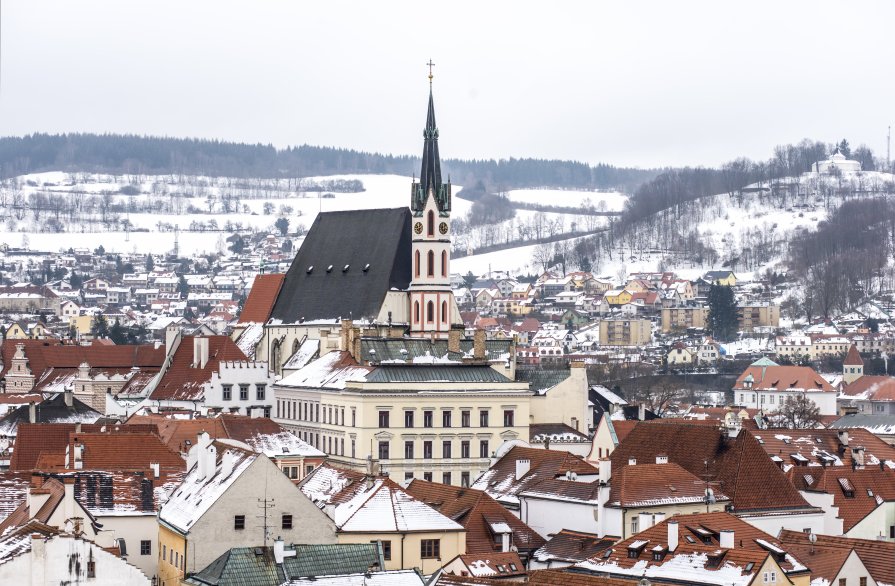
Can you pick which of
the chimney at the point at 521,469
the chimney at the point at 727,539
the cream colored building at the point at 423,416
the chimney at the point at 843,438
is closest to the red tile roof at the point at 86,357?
the cream colored building at the point at 423,416

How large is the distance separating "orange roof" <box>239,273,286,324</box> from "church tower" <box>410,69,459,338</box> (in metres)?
13.9

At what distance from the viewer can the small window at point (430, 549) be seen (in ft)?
189

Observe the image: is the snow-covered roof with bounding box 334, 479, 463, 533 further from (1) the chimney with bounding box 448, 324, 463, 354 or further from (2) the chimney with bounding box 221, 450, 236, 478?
(1) the chimney with bounding box 448, 324, 463, 354

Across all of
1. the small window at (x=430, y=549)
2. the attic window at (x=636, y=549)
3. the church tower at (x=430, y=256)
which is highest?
the church tower at (x=430, y=256)

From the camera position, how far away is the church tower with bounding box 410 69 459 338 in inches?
4038

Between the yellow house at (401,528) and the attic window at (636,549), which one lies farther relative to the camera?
the yellow house at (401,528)

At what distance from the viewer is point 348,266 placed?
10912 centimetres

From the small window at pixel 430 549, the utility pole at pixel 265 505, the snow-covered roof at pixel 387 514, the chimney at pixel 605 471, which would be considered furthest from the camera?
the chimney at pixel 605 471

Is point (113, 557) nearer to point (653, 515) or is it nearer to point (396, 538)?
point (396, 538)

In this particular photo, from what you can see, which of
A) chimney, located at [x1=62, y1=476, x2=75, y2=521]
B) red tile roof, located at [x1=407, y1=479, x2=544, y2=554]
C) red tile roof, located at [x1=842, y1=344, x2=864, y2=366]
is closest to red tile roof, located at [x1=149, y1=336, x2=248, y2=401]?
red tile roof, located at [x1=407, y1=479, x2=544, y2=554]

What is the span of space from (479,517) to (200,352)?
48.3m

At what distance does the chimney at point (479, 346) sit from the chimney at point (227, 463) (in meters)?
34.4

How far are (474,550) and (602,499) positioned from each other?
6309 mm

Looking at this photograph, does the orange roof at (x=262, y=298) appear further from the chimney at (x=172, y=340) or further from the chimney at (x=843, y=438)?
the chimney at (x=843, y=438)
